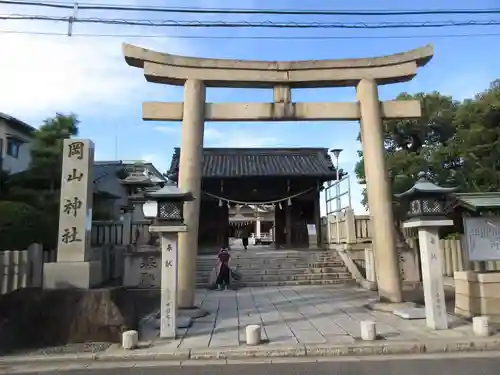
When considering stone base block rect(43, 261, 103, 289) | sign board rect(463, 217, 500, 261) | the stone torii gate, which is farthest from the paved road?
the stone torii gate

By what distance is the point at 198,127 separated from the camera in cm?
1152

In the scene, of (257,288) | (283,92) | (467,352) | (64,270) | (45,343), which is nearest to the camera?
(467,352)

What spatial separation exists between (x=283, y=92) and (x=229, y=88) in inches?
63.1

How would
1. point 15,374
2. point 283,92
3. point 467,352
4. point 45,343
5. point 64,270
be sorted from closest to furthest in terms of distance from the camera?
1. point 15,374
2. point 467,352
3. point 45,343
4. point 64,270
5. point 283,92

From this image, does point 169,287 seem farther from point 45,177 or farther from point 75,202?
point 45,177

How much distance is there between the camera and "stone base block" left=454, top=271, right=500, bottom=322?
971 centimetres

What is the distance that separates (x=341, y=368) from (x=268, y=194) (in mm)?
21359

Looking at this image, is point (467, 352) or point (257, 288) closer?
point (467, 352)

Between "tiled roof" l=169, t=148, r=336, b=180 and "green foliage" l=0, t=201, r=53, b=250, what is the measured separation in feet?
42.5

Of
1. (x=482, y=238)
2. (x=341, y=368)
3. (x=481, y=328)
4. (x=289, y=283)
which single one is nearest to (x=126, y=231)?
(x=289, y=283)

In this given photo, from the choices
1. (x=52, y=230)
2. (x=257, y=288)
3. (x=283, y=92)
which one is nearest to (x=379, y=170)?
(x=283, y=92)

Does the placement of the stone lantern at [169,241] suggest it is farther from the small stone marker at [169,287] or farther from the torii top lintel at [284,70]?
the torii top lintel at [284,70]

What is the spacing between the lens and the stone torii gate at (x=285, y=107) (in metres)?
11.3

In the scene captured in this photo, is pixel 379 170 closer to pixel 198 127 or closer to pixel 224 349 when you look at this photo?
pixel 198 127
